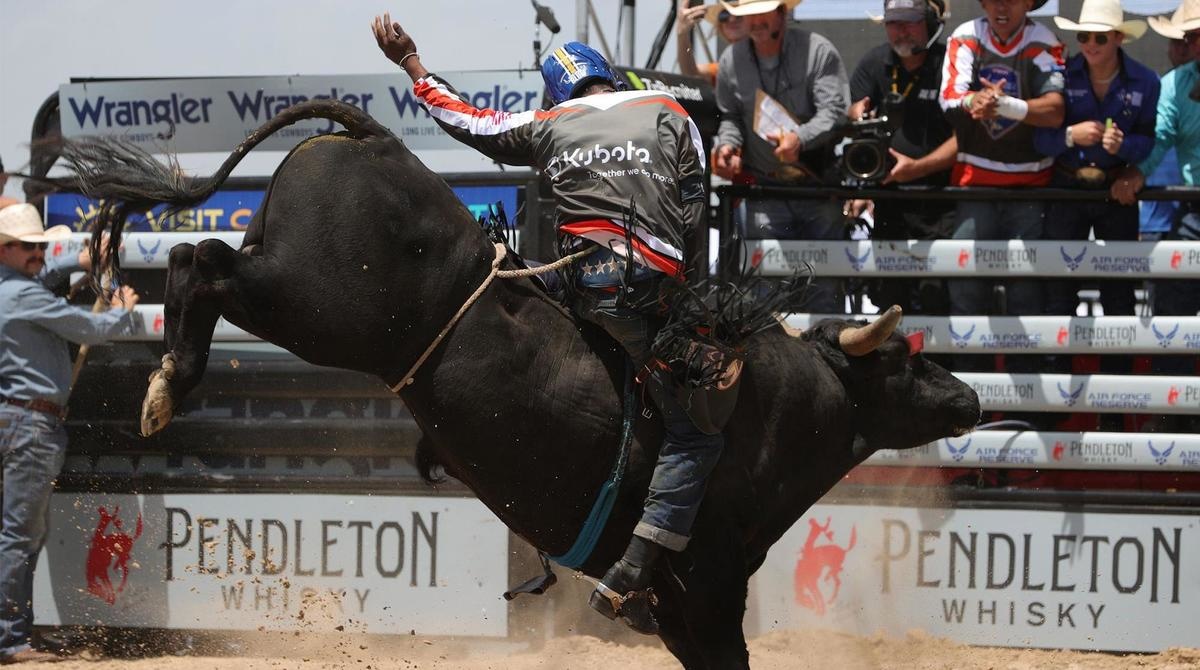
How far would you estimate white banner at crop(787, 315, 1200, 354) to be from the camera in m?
Result: 6.74

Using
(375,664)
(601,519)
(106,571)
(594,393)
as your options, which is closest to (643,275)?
(594,393)

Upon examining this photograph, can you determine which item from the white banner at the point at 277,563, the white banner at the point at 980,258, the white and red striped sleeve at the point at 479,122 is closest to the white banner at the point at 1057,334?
the white banner at the point at 980,258

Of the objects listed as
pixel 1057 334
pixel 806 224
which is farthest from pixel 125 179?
pixel 1057 334

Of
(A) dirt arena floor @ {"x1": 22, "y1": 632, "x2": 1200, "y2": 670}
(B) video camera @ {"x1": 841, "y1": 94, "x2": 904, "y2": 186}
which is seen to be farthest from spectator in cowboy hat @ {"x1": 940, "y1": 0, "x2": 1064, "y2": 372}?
(A) dirt arena floor @ {"x1": 22, "y1": 632, "x2": 1200, "y2": 670}

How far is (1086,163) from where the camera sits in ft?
22.5

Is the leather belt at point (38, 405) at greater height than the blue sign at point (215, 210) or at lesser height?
lesser

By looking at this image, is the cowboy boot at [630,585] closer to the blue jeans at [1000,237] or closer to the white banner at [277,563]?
the white banner at [277,563]

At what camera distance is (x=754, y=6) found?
6.86 meters

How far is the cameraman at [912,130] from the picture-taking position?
6941mm

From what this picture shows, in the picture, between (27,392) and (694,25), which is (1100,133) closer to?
(694,25)

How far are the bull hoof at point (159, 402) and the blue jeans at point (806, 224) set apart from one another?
11.7 feet

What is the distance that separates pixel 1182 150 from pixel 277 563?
531 cm

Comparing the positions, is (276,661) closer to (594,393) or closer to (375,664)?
(375,664)

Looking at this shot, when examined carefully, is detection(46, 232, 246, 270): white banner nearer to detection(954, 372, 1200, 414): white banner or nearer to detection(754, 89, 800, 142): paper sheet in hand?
detection(754, 89, 800, 142): paper sheet in hand
